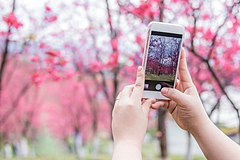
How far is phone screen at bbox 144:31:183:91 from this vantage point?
3.56ft

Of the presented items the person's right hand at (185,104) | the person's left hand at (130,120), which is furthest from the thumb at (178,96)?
the person's left hand at (130,120)

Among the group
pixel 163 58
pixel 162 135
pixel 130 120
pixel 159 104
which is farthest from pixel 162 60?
pixel 162 135

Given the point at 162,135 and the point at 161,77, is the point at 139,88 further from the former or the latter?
the point at 162,135

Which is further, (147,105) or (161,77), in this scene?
(161,77)

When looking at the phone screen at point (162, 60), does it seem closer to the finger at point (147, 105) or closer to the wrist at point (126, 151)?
the finger at point (147, 105)

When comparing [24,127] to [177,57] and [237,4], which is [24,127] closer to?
[237,4]

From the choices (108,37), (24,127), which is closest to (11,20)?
(108,37)

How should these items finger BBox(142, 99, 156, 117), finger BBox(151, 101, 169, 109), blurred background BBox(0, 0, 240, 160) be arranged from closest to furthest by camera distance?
finger BBox(142, 99, 156, 117) < finger BBox(151, 101, 169, 109) < blurred background BBox(0, 0, 240, 160)

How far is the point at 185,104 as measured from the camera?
0.99 meters

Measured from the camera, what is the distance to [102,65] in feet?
13.2

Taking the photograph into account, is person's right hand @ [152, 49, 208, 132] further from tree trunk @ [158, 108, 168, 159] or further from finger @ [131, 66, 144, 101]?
tree trunk @ [158, 108, 168, 159]

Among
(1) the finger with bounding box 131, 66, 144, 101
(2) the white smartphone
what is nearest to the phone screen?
(2) the white smartphone

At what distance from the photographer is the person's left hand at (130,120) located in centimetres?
88

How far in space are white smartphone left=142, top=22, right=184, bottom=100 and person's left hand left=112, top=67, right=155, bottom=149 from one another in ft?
0.58
